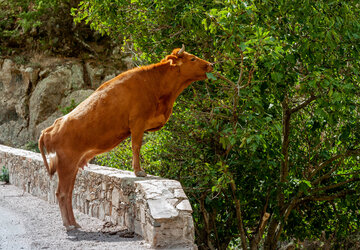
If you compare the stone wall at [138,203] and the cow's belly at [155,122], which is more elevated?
the cow's belly at [155,122]

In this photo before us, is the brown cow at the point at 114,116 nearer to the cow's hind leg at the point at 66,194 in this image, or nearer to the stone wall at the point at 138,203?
the cow's hind leg at the point at 66,194

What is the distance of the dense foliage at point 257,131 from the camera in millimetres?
5527

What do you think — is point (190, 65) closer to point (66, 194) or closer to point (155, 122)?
point (155, 122)

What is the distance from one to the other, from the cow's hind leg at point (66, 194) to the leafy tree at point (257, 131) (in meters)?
2.03

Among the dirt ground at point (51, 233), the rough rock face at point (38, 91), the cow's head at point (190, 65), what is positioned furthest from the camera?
the rough rock face at point (38, 91)

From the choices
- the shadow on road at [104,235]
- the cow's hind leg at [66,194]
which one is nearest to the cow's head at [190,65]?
the cow's hind leg at [66,194]

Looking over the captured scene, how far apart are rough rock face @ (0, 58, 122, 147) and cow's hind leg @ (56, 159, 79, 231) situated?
12903mm

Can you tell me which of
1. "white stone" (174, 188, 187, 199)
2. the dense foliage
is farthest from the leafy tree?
"white stone" (174, 188, 187, 199)

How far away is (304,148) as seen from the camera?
7.89 meters

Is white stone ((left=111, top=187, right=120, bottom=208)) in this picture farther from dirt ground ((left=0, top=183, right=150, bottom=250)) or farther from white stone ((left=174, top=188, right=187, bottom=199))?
white stone ((left=174, top=188, right=187, bottom=199))

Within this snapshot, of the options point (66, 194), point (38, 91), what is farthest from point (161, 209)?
point (38, 91)

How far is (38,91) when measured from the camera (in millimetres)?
19453

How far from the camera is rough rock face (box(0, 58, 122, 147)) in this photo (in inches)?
757

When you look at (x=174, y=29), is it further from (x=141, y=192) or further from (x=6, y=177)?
→ (x=6, y=177)
